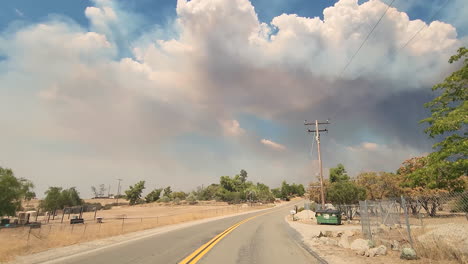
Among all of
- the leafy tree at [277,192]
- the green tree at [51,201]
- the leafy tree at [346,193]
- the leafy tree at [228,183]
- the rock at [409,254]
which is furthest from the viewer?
the leafy tree at [277,192]

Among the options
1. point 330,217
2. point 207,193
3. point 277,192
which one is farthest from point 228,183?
point 330,217

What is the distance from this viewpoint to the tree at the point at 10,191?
35812 mm

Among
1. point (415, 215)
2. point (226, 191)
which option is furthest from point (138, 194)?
point (415, 215)

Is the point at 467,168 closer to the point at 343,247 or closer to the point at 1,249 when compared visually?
the point at 343,247

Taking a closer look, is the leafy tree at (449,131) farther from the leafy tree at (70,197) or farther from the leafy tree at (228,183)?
the leafy tree at (228,183)

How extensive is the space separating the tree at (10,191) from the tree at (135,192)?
4166 inches

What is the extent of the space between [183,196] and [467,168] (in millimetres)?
139672

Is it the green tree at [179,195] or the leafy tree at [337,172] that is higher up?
the leafy tree at [337,172]

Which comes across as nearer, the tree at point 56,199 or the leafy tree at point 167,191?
the tree at point 56,199

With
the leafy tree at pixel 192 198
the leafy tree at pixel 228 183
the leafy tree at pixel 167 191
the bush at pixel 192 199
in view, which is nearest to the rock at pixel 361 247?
the bush at pixel 192 199

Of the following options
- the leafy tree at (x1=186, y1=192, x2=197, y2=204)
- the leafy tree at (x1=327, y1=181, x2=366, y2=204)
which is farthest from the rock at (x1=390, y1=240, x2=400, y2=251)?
the leafy tree at (x1=186, y1=192, x2=197, y2=204)

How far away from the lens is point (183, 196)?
145 meters

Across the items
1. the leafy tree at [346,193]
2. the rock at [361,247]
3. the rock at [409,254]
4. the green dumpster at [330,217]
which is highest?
the leafy tree at [346,193]

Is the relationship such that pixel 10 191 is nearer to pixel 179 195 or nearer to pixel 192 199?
pixel 192 199
